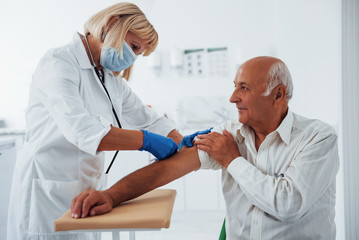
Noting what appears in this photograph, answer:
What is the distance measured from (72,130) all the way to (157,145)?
321mm

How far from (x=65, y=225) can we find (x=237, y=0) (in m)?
3.07

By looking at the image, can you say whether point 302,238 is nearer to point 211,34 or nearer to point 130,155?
point 130,155

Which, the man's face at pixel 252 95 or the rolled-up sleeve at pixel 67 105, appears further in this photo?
the man's face at pixel 252 95

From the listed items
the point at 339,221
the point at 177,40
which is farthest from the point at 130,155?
the point at 177,40

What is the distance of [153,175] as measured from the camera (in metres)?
1.18

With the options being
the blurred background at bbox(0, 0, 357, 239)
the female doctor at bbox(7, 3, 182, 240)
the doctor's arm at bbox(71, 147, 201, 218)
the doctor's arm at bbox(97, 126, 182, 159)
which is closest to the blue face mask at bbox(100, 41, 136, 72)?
the female doctor at bbox(7, 3, 182, 240)

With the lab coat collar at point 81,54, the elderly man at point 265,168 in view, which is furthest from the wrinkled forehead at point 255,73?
the lab coat collar at point 81,54

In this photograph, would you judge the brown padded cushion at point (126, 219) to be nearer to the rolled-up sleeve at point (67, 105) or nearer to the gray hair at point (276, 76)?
the rolled-up sleeve at point (67, 105)

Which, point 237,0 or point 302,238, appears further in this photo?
point 237,0

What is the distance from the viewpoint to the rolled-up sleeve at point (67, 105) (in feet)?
3.30

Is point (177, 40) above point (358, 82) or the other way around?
above

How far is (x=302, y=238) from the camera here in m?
Result: 1.04

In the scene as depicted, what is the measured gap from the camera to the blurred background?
2896 millimetres

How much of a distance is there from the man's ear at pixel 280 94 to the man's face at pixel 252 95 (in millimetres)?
24
